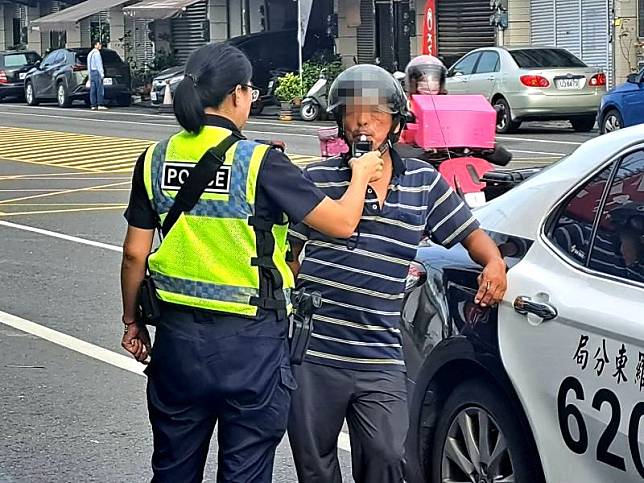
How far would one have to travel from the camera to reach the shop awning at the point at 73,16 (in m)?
41.9

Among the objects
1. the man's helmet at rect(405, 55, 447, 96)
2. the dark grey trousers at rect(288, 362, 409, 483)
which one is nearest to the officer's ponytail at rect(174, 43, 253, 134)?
the dark grey trousers at rect(288, 362, 409, 483)

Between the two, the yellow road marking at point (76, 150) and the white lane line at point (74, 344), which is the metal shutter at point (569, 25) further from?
the white lane line at point (74, 344)

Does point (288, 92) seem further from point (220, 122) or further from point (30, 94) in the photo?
point (220, 122)

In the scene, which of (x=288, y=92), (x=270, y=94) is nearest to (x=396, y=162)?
(x=288, y=92)

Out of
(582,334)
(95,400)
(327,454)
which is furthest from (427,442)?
(95,400)

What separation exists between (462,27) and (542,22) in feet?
10.1

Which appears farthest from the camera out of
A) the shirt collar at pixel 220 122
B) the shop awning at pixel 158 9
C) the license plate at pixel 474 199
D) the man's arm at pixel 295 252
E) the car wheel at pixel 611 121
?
the shop awning at pixel 158 9

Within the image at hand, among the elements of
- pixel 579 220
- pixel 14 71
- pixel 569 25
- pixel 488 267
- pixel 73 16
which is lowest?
pixel 488 267

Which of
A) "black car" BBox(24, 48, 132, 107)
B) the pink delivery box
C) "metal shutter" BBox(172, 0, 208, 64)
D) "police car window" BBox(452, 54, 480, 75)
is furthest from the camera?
"metal shutter" BBox(172, 0, 208, 64)

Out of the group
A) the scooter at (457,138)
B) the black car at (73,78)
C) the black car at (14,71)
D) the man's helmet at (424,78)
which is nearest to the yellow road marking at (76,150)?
the black car at (73,78)

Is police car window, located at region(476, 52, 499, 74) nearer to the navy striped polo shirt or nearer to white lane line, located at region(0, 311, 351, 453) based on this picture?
white lane line, located at region(0, 311, 351, 453)

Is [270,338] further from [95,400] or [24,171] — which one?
[24,171]

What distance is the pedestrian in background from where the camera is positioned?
33.5m

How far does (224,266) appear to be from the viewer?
12.8ft
